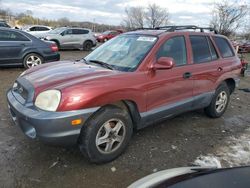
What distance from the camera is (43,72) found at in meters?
3.71

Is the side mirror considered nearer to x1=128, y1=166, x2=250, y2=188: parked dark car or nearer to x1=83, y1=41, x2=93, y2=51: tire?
x1=128, y1=166, x2=250, y2=188: parked dark car

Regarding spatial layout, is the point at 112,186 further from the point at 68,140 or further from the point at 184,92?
the point at 184,92

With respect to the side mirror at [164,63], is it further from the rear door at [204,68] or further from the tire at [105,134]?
the rear door at [204,68]

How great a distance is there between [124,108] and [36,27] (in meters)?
20.1

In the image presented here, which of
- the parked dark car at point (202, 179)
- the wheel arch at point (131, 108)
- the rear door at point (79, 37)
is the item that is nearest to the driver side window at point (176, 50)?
the wheel arch at point (131, 108)

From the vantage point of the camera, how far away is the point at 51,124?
2910 millimetres

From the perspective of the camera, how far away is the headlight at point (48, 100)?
2.98m

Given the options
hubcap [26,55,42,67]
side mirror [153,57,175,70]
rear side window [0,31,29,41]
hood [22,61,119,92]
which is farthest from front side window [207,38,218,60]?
rear side window [0,31,29,41]

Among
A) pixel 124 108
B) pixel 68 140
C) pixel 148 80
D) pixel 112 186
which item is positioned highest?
pixel 148 80

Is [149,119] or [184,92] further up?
[184,92]

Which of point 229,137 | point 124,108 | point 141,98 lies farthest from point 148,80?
point 229,137

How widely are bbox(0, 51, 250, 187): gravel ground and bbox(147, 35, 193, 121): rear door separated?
477 millimetres

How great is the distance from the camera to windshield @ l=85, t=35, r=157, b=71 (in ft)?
12.5

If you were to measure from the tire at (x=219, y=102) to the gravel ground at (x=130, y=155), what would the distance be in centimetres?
17
